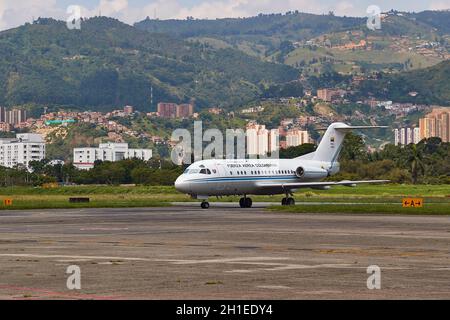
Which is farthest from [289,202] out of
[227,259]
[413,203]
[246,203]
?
[227,259]

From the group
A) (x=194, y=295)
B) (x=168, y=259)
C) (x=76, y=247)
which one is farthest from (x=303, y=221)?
(x=194, y=295)

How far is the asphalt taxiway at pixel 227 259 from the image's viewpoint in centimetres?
2698

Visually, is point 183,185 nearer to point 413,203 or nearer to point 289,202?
point 289,202

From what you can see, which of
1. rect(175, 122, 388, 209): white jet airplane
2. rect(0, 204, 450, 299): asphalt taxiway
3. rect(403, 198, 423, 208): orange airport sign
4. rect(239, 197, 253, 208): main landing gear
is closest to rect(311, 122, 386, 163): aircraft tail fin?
rect(175, 122, 388, 209): white jet airplane

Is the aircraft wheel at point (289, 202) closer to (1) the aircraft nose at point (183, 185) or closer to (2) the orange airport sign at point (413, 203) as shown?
(1) the aircraft nose at point (183, 185)

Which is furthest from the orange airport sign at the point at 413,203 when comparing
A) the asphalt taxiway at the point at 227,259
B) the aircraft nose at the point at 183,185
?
the asphalt taxiway at the point at 227,259

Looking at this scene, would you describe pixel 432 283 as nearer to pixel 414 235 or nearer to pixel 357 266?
pixel 357 266

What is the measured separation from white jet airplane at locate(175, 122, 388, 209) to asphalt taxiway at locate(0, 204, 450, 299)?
1207 inches

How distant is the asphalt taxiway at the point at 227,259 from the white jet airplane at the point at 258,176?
3065 cm

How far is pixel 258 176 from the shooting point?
97312 mm

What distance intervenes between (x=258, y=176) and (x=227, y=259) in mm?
61429

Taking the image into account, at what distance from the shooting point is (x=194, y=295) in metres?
26.0

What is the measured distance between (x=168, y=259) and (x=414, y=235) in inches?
620
